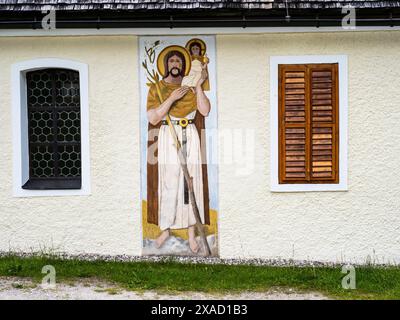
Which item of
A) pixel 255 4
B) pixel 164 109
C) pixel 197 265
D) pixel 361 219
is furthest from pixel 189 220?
pixel 255 4

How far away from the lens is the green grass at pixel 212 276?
7.52 meters

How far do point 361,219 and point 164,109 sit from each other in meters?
3.19

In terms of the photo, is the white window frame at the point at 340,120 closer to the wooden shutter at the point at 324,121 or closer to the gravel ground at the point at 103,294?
the wooden shutter at the point at 324,121

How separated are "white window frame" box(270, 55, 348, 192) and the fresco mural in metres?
0.83

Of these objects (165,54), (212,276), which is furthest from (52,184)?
(212,276)

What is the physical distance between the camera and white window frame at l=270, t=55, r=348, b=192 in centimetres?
880

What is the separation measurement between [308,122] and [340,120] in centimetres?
45

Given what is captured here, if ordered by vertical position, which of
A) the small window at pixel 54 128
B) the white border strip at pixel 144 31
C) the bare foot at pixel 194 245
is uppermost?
the white border strip at pixel 144 31

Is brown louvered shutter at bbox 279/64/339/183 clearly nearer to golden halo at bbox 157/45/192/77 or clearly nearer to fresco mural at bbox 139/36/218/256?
fresco mural at bbox 139/36/218/256

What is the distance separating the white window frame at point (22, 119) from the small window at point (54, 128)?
15 centimetres

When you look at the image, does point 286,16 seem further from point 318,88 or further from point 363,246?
point 363,246

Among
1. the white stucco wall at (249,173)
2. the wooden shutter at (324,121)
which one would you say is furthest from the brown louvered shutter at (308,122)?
the white stucco wall at (249,173)

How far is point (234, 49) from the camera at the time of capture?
8859 millimetres

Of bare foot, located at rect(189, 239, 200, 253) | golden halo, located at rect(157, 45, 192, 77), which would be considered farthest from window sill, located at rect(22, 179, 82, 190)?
golden halo, located at rect(157, 45, 192, 77)
